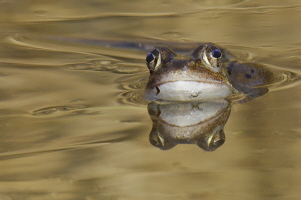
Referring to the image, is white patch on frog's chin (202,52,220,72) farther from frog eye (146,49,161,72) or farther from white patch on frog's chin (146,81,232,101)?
frog eye (146,49,161,72)

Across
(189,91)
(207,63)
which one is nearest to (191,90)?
(189,91)

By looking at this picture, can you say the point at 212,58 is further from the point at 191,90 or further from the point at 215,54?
the point at 191,90

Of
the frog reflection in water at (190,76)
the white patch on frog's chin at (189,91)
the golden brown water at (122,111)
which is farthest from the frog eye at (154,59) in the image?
the golden brown water at (122,111)

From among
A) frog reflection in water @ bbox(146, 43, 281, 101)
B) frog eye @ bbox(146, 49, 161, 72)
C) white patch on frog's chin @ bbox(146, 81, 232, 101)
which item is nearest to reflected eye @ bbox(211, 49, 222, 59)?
frog reflection in water @ bbox(146, 43, 281, 101)

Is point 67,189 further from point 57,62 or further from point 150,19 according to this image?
point 150,19

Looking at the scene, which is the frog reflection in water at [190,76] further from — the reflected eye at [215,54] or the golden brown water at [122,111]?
the golden brown water at [122,111]

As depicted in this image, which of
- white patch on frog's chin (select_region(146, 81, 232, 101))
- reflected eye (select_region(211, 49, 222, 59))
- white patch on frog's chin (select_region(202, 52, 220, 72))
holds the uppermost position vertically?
reflected eye (select_region(211, 49, 222, 59))

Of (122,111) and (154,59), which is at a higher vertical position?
(154,59)
